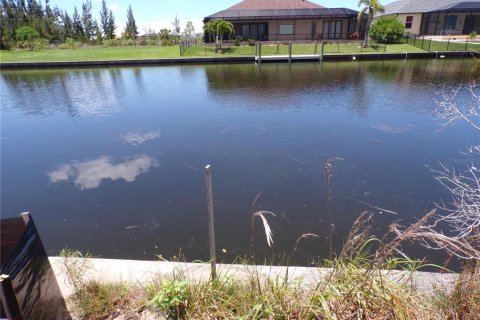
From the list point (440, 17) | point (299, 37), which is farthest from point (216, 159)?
point (440, 17)

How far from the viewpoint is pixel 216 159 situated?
882 cm

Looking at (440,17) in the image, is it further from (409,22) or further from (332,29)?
(332,29)

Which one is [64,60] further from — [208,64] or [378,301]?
[378,301]

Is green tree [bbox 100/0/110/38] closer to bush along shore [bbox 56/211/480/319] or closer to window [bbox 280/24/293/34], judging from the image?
window [bbox 280/24/293/34]

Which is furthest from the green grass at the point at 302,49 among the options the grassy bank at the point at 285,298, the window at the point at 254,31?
the grassy bank at the point at 285,298

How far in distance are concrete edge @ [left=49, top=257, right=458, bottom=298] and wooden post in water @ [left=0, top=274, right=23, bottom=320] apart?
4.17ft

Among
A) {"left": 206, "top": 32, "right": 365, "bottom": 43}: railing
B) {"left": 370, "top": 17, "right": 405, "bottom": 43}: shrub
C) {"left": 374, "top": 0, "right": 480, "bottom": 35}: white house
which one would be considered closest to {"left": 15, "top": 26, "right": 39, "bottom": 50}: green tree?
{"left": 206, "top": 32, "right": 365, "bottom": 43}: railing

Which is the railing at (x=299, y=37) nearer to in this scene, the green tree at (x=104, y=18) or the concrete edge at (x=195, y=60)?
the concrete edge at (x=195, y=60)

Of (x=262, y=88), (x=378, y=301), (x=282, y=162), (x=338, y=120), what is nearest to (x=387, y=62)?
(x=262, y=88)

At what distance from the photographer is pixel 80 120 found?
43.2 ft

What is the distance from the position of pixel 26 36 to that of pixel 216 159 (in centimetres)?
4290

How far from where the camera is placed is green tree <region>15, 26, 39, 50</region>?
38.9 m

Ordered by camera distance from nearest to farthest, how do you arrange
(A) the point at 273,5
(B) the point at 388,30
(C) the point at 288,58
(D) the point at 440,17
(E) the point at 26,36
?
1. (C) the point at 288,58
2. (B) the point at 388,30
3. (D) the point at 440,17
4. (A) the point at 273,5
5. (E) the point at 26,36

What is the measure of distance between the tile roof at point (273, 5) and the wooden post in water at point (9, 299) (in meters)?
41.1
